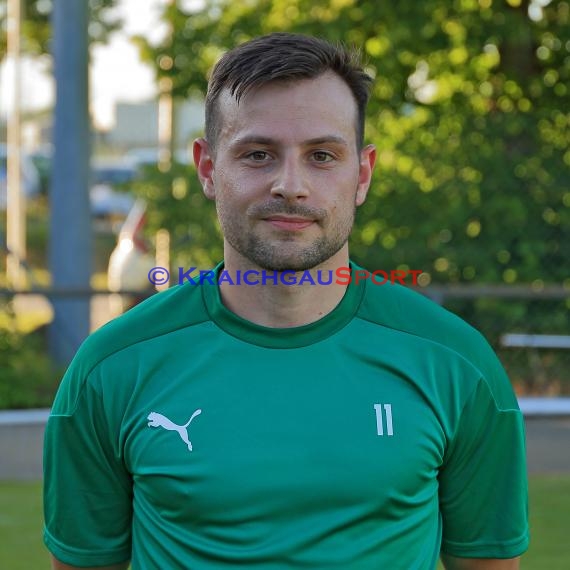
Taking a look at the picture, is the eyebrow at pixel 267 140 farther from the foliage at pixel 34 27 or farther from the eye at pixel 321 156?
the foliage at pixel 34 27

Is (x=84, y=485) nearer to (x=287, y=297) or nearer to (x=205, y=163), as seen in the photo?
(x=287, y=297)

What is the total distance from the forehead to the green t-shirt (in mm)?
367

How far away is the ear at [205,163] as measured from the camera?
8.05 ft

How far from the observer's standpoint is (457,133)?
9805 mm

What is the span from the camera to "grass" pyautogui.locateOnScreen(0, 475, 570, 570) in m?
5.51

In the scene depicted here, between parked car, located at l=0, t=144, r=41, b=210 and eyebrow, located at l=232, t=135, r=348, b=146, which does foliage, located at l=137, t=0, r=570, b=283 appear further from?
parked car, located at l=0, t=144, r=41, b=210

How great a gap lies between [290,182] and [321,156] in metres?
0.10

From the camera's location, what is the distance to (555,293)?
9.20 metres

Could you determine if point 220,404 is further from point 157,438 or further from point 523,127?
point 523,127

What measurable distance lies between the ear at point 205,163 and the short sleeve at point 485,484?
28.7 inches

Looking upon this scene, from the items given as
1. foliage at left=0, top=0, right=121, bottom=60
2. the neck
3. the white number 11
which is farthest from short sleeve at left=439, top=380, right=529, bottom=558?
foliage at left=0, top=0, right=121, bottom=60

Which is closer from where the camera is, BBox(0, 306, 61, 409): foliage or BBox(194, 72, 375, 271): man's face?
BBox(194, 72, 375, 271): man's face

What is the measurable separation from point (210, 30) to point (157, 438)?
7797 mm

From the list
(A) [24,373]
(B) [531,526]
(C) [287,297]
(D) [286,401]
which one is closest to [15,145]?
(A) [24,373]
